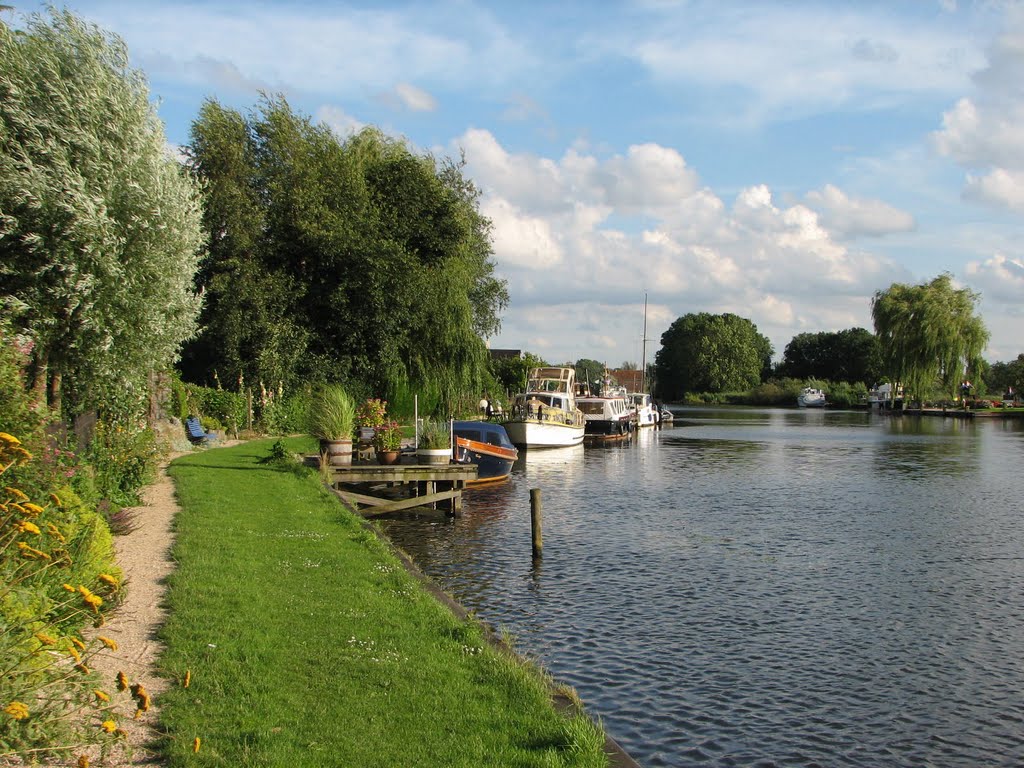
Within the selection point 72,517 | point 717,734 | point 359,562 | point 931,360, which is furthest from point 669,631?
point 931,360

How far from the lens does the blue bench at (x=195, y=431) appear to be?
28.4m

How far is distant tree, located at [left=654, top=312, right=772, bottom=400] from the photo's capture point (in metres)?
144

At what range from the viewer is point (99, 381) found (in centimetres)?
1309

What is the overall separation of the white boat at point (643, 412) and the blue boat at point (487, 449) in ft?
128

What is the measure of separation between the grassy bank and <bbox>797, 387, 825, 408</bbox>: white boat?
377 ft

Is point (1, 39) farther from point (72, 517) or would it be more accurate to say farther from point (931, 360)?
point (931, 360)

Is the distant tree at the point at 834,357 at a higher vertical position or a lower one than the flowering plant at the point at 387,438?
higher

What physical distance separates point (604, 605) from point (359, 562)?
3949 mm

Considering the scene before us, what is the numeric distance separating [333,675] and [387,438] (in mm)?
16207

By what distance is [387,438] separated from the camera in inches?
926

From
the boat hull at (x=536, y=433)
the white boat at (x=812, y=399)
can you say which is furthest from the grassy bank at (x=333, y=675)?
the white boat at (x=812, y=399)

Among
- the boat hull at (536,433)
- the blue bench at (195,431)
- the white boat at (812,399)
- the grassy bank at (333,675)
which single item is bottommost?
the grassy bank at (333,675)

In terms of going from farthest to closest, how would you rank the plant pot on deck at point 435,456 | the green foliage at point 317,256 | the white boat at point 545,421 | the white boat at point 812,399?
the white boat at point 812,399
the white boat at point 545,421
the green foliage at point 317,256
the plant pot on deck at point 435,456

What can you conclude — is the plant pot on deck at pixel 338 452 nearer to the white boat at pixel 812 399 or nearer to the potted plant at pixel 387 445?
the potted plant at pixel 387 445
